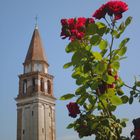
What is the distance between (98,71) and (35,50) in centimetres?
3205

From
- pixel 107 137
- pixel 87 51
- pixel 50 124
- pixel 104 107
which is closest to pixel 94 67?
pixel 87 51

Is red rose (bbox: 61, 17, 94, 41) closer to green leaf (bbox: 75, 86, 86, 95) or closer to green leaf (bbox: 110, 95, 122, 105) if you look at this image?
green leaf (bbox: 75, 86, 86, 95)

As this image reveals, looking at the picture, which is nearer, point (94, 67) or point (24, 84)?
point (94, 67)

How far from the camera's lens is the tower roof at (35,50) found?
33438 mm

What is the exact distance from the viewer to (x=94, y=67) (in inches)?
91.4

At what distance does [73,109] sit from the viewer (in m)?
2.49

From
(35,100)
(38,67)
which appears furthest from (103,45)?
(38,67)

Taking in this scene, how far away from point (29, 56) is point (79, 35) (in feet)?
104

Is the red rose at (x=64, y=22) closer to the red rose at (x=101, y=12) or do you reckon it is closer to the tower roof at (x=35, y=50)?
the red rose at (x=101, y=12)

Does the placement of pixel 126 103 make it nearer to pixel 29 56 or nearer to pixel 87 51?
pixel 87 51

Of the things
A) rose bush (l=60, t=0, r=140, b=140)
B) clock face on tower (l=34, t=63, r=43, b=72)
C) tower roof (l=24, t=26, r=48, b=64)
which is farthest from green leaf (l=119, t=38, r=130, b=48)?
tower roof (l=24, t=26, r=48, b=64)

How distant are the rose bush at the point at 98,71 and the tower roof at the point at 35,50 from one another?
3087 cm

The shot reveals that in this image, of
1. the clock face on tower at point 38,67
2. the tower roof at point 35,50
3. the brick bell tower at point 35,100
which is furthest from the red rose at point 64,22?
the tower roof at point 35,50

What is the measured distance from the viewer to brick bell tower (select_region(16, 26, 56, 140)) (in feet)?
103
